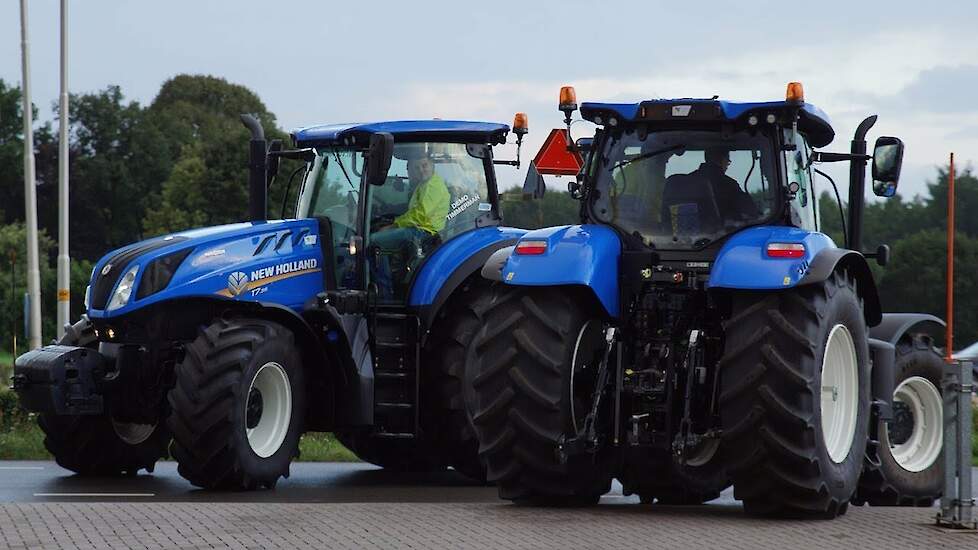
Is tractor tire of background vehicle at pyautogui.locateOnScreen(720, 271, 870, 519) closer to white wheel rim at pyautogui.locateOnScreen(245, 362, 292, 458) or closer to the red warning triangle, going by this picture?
white wheel rim at pyautogui.locateOnScreen(245, 362, 292, 458)

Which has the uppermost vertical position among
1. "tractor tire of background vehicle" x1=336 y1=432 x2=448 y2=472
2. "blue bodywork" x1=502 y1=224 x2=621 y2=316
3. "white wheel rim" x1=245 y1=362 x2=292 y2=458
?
"blue bodywork" x1=502 y1=224 x2=621 y2=316

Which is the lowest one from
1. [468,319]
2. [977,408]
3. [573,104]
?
[977,408]

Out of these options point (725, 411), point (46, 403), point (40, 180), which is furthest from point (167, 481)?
point (40, 180)

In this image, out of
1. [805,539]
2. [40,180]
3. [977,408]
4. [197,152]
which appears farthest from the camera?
[40,180]

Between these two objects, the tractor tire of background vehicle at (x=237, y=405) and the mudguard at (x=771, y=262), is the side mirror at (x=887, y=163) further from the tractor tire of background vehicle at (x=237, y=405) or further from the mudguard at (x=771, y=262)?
the tractor tire of background vehicle at (x=237, y=405)

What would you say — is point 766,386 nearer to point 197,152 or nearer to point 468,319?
point 468,319

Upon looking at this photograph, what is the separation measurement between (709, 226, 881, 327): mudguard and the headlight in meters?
5.10

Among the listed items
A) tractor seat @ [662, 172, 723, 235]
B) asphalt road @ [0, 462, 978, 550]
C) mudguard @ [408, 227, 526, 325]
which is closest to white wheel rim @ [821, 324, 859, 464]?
asphalt road @ [0, 462, 978, 550]

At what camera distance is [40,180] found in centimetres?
7919

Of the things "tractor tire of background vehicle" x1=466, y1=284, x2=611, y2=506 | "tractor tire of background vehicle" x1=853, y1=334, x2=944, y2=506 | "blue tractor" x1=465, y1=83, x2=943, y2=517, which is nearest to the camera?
"blue tractor" x1=465, y1=83, x2=943, y2=517

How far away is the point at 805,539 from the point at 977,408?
14.9 meters

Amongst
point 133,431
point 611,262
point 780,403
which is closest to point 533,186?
point 133,431

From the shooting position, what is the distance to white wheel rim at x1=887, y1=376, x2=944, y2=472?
13.6m

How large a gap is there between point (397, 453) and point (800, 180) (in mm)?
5490
